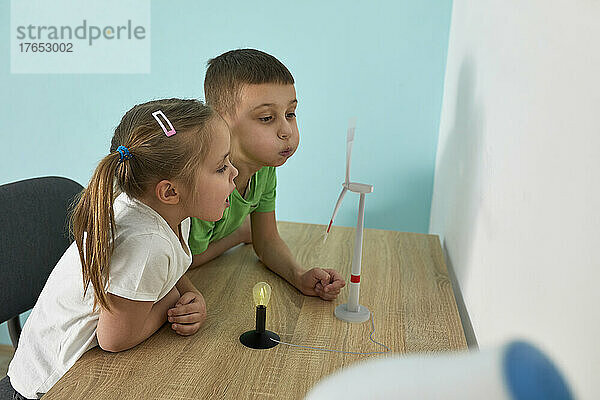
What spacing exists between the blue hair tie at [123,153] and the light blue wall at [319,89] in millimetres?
974

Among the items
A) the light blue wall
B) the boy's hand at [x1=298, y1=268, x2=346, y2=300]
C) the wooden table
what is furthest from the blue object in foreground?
the light blue wall

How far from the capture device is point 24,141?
190 cm

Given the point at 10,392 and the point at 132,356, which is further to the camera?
the point at 10,392

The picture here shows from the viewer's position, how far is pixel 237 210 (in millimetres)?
1172

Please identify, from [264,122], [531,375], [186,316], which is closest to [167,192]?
[186,316]

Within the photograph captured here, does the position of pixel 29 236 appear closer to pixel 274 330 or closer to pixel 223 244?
pixel 223 244

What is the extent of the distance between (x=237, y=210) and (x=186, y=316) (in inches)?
14.7

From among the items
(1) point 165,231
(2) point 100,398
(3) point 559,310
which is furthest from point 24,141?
(3) point 559,310

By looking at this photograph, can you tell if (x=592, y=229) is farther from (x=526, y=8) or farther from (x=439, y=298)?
(x=439, y=298)

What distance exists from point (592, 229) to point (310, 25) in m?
1.39

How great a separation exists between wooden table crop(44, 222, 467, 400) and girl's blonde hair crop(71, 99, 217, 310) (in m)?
0.10

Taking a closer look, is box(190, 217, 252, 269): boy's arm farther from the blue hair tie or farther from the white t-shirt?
the blue hair tie

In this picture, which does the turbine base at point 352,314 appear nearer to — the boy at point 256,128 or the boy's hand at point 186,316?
the boy at point 256,128

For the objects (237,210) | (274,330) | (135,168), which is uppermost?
(135,168)
